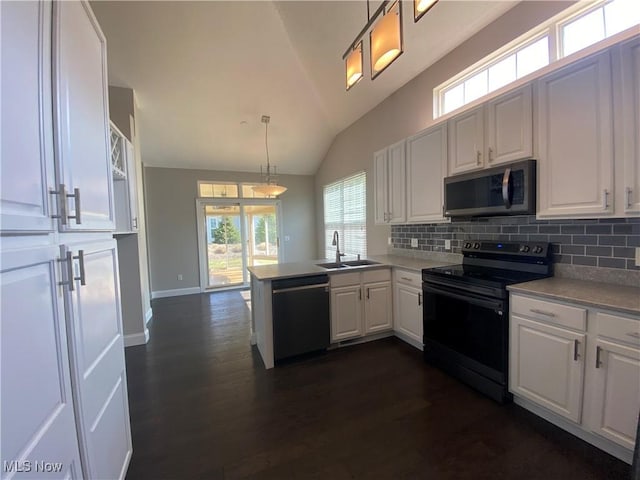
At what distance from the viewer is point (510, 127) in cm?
211

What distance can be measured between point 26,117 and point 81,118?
38 centimetres

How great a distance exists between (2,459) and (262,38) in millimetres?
4020

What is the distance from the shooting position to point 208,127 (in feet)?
15.5

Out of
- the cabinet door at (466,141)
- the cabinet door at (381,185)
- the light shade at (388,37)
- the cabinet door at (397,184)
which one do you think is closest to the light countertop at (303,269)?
the cabinet door at (397,184)

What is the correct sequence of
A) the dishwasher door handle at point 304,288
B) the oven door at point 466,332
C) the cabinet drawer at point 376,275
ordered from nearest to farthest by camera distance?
the oven door at point 466,332 < the dishwasher door handle at point 304,288 < the cabinet drawer at point 376,275

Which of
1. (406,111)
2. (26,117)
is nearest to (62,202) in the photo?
(26,117)

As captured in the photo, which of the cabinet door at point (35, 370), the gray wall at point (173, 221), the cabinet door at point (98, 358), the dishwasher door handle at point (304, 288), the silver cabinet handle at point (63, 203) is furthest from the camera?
the gray wall at point (173, 221)

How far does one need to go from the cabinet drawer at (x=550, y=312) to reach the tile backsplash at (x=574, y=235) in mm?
582

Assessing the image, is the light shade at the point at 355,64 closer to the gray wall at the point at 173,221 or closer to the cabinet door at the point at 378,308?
the cabinet door at the point at 378,308

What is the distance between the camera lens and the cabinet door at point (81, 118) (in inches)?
38.4

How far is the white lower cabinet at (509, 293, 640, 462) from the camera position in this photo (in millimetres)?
1426

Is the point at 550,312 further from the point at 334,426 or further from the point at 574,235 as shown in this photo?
the point at 334,426

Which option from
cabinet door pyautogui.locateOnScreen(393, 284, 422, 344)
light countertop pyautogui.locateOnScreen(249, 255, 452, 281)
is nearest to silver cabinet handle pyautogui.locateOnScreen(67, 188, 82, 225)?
light countertop pyautogui.locateOnScreen(249, 255, 452, 281)

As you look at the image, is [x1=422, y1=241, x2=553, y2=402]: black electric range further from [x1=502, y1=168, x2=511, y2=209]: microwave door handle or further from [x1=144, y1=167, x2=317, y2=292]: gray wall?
[x1=144, y1=167, x2=317, y2=292]: gray wall
